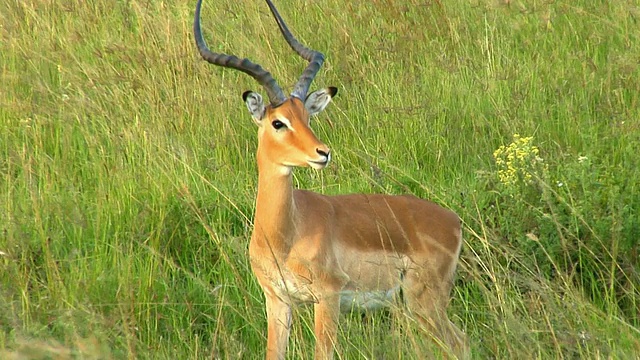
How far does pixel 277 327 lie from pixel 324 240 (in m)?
0.47

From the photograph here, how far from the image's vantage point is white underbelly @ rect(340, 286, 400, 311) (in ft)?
16.5

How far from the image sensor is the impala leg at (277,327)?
15.6 feet

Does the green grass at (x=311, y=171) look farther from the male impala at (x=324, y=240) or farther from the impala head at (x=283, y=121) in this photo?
the impala head at (x=283, y=121)

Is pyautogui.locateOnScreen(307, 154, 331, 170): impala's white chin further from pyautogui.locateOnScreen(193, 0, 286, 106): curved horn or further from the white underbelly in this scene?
the white underbelly

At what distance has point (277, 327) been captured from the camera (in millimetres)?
4812

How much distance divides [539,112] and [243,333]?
276 cm

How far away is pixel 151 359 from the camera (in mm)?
4383

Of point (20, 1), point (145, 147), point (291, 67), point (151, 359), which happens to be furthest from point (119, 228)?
point (20, 1)

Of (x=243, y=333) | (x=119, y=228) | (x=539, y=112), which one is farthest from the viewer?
(x=539, y=112)

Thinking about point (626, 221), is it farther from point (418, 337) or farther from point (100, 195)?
point (100, 195)

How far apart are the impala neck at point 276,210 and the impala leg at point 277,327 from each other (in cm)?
25

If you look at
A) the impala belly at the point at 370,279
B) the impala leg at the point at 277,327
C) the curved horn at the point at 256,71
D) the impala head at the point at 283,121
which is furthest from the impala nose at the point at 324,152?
the impala leg at the point at 277,327

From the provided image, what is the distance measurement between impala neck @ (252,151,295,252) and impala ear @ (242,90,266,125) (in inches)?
8.8

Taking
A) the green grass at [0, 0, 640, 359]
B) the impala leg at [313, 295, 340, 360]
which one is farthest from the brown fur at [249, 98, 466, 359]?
the green grass at [0, 0, 640, 359]
